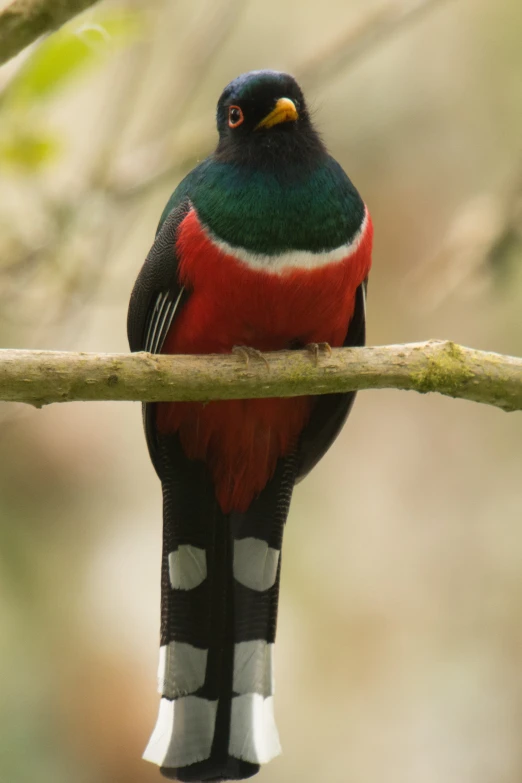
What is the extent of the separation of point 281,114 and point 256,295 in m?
0.77

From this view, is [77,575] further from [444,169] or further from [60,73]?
[444,169]

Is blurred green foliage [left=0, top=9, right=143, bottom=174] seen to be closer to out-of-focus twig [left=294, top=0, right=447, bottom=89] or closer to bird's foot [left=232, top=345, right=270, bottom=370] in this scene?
bird's foot [left=232, top=345, right=270, bottom=370]

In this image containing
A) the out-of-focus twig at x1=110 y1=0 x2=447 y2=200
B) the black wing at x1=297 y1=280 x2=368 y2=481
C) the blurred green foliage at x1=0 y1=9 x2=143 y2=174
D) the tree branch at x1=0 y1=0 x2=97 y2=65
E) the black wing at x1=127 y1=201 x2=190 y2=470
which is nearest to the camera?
the tree branch at x1=0 y1=0 x2=97 y2=65

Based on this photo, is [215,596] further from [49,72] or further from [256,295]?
[49,72]

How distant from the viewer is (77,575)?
19.3 ft

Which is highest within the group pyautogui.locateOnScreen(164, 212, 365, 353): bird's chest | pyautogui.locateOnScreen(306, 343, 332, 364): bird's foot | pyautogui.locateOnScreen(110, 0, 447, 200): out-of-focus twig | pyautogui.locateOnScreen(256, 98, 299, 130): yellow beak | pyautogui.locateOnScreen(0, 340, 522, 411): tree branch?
pyautogui.locateOnScreen(110, 0, 447, 200): out-of-focus twig

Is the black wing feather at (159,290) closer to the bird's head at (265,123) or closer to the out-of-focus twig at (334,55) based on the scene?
the bird's head at (265,123)

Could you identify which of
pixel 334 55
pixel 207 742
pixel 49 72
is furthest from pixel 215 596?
pixel 334 55

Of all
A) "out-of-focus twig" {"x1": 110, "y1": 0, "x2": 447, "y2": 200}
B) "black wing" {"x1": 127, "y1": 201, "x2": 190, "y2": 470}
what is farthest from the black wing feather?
"out-of-focus twig" {"x1": 110, "y1": 0, "x2": 447, "y2": 200}

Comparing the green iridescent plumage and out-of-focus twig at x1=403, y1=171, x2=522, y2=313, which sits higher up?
out-of-focus twig at x1=403, y1=171, x2=522, y2=313

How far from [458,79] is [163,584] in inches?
183

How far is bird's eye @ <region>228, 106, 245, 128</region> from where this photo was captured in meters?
4.05

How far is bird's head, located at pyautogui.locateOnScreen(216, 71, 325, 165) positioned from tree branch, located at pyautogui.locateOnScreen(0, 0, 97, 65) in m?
1.27

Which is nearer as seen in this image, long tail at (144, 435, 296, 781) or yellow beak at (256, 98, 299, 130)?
yellow beak at (256, 98, 299, 130)
